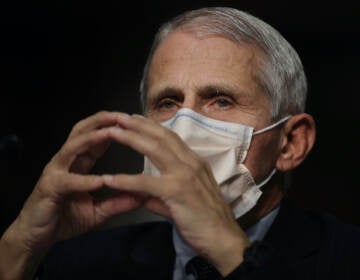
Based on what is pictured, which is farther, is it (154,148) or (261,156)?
(261,156)

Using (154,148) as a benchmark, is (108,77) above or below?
below

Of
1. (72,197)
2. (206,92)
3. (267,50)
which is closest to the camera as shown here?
(72,197)

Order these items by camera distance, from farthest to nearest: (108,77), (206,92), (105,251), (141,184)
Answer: (108,77), (105,251), (206,92), (141,184)

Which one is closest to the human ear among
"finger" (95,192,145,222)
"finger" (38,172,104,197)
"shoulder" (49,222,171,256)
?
"shoulder" (49,222,171,256)

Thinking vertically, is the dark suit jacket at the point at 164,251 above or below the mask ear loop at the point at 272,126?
below

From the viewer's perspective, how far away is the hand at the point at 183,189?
1.29m

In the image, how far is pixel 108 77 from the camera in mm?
3012

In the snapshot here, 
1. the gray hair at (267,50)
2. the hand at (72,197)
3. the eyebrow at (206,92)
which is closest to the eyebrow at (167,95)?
the eyebrow at (206,92)

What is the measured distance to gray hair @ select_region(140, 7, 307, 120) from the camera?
5.91 ft

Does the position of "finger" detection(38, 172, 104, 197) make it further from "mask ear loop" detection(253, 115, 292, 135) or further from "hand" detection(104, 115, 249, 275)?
"mask ear loop" detection(253, 115, 292, 135)

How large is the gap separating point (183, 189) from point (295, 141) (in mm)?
670

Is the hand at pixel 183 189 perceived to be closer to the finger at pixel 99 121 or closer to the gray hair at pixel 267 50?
the finger at pixel 99 121

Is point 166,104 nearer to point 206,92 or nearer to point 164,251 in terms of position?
point 206,92

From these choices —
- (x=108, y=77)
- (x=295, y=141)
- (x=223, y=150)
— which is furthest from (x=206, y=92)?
(x=108, y=77)
